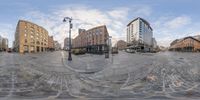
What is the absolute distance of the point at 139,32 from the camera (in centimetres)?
2628

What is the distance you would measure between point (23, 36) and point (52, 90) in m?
7.54

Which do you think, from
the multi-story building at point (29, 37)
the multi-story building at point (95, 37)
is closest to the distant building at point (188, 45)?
the multi-story building at point (95, 37)

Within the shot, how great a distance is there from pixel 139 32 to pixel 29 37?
426 inches

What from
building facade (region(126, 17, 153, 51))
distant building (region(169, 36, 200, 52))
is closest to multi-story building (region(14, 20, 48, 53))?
building facade (region(126, 17, 153, 51))

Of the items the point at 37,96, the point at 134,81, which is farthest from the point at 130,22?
the point at 37,96

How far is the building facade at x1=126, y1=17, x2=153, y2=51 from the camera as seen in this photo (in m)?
25.8

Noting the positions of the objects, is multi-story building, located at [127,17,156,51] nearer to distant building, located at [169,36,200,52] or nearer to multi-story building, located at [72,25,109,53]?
multi-story building, located at [72,25,109,53]

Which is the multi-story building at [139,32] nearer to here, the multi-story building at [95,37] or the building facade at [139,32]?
the building facade at [139,32]

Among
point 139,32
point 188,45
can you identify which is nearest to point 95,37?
point 139,32

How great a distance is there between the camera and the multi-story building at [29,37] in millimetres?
22031

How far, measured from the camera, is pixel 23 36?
22250 millimetres

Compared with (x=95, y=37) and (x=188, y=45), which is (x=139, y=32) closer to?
(x=95, y=37)

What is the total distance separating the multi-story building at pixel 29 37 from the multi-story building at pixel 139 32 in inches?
337

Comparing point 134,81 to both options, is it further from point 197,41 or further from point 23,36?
point 197,41
